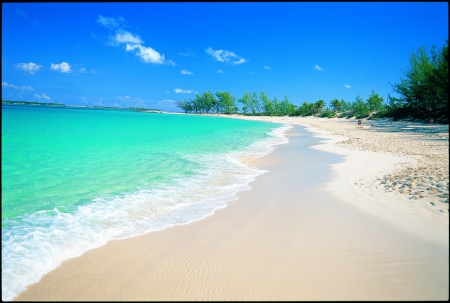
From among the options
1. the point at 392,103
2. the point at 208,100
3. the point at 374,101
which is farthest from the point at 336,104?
the point at 208,100

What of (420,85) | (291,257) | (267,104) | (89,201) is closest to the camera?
(291,257)

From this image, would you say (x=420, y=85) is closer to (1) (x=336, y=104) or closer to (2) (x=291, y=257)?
(2) (x=291, y=257)

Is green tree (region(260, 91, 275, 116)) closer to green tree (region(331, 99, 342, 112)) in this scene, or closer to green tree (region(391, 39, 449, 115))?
green tree (region(331, 99, 342, 112))

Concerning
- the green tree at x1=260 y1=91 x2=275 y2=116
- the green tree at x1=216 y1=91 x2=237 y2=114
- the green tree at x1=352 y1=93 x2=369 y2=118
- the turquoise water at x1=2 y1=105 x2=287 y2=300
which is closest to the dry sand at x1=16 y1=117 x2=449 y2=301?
the turquoise water at x1=2 y1=105 x2=287 y2=300

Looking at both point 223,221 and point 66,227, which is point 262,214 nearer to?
point 223,221

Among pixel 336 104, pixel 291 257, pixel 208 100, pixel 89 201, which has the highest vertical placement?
pixel 208 100

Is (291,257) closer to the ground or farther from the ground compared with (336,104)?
closer to the ground

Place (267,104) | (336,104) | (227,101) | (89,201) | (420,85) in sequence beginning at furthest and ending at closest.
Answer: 1. (227,101)
2. (267,104)
3. (336,104)
4. (420,85)
5. (89,201)

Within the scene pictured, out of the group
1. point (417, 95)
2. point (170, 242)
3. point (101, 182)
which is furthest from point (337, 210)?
point (417, 95)

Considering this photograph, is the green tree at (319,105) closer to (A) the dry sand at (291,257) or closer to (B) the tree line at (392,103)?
(B) the tree line at (392,103)

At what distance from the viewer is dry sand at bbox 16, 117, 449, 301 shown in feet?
8.01

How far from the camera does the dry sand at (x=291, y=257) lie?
2441 millimetres

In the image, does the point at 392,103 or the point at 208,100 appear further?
the point at 208,100

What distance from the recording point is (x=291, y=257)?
331cm
